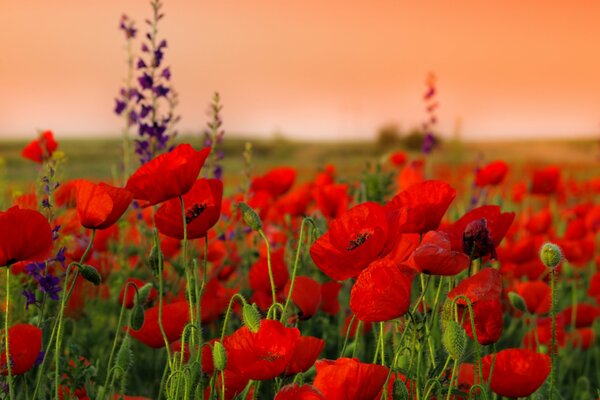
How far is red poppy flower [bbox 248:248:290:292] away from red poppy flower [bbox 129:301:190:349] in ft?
0.86

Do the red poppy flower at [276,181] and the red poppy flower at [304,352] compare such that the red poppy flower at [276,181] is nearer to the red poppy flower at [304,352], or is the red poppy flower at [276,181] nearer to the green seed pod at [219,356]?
the red poppy flower at [304,352]

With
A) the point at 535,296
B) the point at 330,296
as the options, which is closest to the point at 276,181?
the point at 330,296

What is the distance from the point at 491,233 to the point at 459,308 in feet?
0.67

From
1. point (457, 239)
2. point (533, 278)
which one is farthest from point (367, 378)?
point (533, 278)

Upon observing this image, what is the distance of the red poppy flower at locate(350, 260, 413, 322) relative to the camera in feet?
3.65

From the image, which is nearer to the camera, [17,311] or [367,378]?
[367,378]

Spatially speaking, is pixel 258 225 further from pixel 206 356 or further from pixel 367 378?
pixel 367 378

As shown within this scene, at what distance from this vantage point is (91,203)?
1330 millimetres

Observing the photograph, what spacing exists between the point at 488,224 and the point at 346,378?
406mm

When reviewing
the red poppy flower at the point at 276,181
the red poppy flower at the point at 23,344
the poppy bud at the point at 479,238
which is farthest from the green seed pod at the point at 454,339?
the red poppy flower at the point at 276,181

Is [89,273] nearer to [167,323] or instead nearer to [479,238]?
[167,323]

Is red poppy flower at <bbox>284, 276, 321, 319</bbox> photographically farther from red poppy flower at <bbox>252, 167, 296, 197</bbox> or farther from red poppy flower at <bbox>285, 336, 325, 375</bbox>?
red poppy flower at <bbox>252, 167, 296, 197</bbox>

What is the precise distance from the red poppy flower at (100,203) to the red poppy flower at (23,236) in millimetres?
90

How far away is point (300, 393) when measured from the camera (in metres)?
1.03
